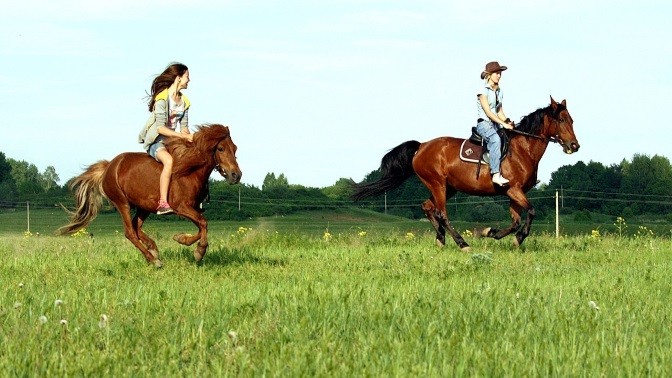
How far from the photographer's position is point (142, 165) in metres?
12.3

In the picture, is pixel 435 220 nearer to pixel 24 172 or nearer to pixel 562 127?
pixel 562 127

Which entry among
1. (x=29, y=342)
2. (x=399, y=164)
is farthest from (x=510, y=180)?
(x=29, y=342)

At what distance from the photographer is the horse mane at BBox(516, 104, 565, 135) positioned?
15824 mm

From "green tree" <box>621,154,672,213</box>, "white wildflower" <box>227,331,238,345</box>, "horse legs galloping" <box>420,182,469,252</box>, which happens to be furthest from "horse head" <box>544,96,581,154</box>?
"green tree" <box>621,154,672,213</box>

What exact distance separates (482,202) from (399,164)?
30111 millimetres

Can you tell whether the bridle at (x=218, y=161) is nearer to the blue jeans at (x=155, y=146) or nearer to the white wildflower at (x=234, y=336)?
the blue jeans at (x=155, y=146)

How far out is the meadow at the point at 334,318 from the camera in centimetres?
540

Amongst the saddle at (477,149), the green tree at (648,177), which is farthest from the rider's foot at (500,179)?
the green tree at (648,177)

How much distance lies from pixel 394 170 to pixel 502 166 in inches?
108

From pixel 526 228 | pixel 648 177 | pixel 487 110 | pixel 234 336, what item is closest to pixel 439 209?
pixel 526 228

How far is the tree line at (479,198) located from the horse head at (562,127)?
551 inches

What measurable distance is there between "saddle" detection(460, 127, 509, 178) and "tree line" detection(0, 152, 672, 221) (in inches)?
507

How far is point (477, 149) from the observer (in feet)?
53.4

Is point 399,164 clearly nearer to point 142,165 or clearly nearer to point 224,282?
point 142,165
